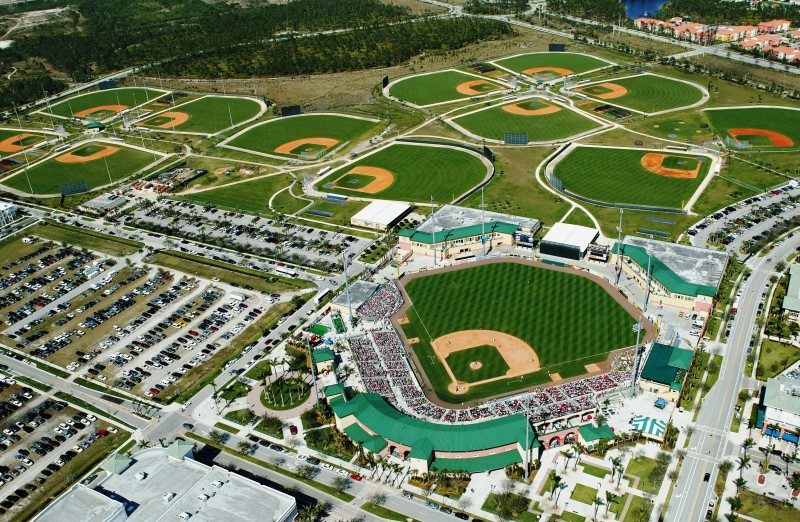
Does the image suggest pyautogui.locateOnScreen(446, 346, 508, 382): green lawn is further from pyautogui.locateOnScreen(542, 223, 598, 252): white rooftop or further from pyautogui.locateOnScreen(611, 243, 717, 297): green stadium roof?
pyautogui.locateOnScreen(542, 223, 598, 252): white rooftop

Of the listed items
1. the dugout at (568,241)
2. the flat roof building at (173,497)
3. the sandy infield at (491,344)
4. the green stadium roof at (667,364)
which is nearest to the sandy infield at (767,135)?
the dugout at (568,241)

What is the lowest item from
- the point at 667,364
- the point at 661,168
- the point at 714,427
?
the point at 714,427

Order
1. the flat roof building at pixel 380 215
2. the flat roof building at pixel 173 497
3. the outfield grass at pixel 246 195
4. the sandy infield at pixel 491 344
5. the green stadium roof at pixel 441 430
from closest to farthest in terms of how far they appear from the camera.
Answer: the flat roof building at pixel 173 497, the green stadium roof at pixel 441 430, the sandy infield at pixel 491 344, the flat roof building at pixel 380 215, the outfield grass at pixel 246 195

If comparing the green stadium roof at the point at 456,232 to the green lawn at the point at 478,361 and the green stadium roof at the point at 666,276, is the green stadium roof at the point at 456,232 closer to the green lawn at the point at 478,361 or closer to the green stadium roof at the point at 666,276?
the green stadium roof at the point at 666,276

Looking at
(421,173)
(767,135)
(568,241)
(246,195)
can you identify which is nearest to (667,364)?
(568,241)

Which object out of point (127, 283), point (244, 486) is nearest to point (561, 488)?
point (244, 486)

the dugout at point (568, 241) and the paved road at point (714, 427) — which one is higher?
the dugout at point (568, 241)

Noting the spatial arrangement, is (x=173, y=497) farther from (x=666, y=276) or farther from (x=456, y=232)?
(x=666, y=276)
